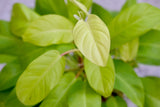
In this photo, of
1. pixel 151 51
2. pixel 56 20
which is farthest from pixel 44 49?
pixel 151 51

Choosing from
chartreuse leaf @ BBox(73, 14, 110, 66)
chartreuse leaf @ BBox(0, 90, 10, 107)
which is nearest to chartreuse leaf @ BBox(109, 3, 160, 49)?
chartreuse leaf @ BBox(73, 14, 110, 66)

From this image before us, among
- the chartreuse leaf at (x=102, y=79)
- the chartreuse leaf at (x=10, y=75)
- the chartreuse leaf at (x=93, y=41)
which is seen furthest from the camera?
the chartreuse leaf at (x=10, y=75)

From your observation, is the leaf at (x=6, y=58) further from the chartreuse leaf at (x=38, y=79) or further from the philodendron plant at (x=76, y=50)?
the chartreuse leaf at (x=38, y=79)

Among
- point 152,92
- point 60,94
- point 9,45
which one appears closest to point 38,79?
point 60,94

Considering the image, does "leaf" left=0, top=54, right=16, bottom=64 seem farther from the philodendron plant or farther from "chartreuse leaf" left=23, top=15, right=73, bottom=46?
"chartreuse leaf" left=23, top=15, right=73, bottom=46

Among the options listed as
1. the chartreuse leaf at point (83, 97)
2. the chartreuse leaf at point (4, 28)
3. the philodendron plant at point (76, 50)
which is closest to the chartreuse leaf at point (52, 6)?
the philodendron plant at point (76, 50)

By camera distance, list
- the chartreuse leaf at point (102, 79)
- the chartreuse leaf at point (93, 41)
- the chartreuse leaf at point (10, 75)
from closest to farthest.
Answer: the chartreuse leaf at point (93, 41) < the chartreuse leaf at point (102, 79) < the chartreuse leaf at point (10, 75)

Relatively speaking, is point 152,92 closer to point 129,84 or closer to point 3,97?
point 129,84
